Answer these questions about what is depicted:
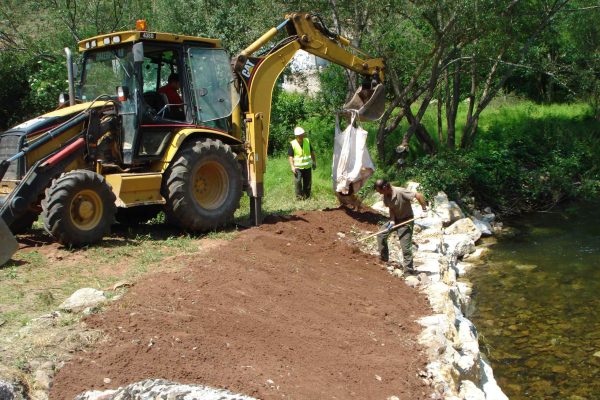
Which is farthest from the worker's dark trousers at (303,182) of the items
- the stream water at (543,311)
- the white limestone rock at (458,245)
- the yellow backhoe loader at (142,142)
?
the stream water at (543,311)

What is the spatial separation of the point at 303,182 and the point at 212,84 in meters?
4.05

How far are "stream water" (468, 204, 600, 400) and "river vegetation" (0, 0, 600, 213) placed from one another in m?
2.63

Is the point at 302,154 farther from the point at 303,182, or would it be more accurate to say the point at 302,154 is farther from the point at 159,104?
the point at 159,104

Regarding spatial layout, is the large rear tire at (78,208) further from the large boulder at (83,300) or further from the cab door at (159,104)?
the large boulder at (83,300)

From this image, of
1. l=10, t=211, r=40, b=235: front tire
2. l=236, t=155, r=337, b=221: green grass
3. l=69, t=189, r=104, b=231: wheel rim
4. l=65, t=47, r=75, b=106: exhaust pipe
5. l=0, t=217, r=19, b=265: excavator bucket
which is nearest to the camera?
l=0, t=217, r=19, b=265: excavator bucket

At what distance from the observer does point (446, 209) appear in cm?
1527

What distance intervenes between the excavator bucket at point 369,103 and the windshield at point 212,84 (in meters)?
2.43

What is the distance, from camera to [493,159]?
58.1 feet

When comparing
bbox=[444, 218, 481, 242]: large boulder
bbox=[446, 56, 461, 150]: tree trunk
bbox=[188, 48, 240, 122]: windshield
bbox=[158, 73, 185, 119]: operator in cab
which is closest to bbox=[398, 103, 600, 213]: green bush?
bbox=[446, 56, 461, 150]: tree trunk

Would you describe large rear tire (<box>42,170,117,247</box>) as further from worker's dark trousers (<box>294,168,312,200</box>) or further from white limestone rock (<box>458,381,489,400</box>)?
worker's dark trousers (<box>294,168,312,200</box>)

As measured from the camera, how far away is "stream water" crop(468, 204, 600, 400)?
26.5 ft

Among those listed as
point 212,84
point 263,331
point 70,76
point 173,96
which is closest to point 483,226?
point 212,84

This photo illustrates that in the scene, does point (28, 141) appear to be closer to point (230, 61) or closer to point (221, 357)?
point (230, 61)

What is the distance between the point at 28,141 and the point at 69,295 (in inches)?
116
